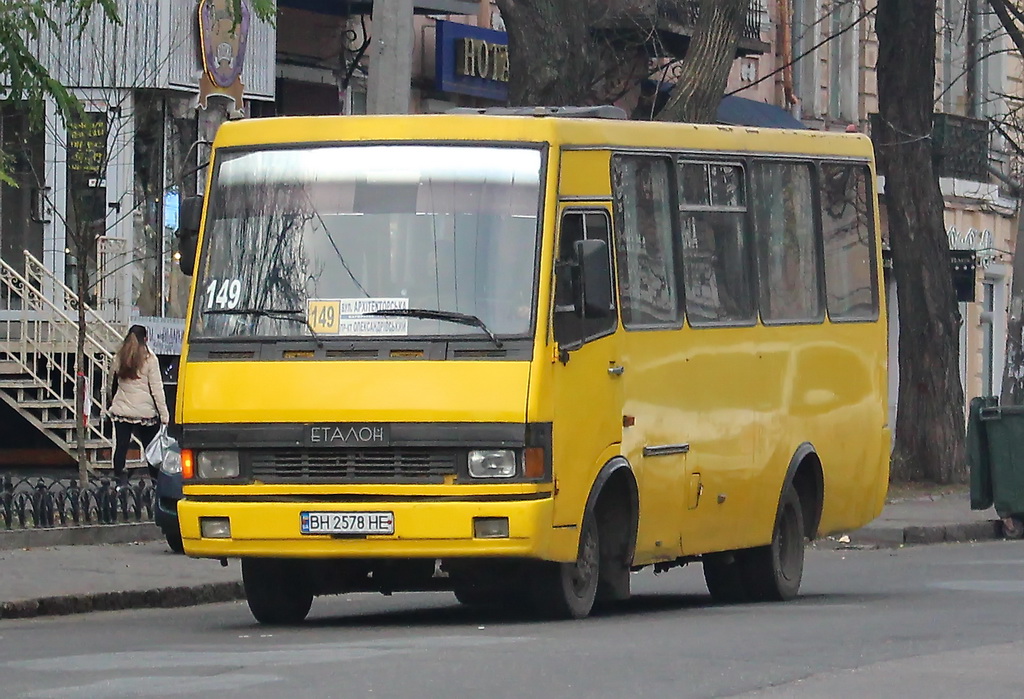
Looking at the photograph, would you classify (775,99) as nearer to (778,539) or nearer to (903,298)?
(903,298)

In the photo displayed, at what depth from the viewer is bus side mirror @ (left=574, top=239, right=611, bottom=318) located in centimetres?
1319

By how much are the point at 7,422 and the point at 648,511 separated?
51.3ft

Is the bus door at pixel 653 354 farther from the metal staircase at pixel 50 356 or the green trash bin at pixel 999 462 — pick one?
the metal staircase at pixel 50 356

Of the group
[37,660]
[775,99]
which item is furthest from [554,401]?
[775,99]

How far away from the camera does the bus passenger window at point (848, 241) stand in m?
16.8

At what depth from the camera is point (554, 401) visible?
42.8 ft

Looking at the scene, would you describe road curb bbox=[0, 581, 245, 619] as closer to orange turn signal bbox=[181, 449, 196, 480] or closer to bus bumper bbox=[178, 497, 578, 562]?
orange turn signal bbox=[181, 449, 196, 480]

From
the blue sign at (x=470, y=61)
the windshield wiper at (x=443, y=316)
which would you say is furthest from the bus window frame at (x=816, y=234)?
the blue sign at (x=470, y=61)

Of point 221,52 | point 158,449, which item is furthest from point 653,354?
point 221,52

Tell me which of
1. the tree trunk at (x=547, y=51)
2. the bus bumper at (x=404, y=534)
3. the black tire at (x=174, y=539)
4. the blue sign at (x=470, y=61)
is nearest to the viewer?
the bus bumper at (x=404, y=534)

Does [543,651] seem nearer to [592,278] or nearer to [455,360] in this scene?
[455,360]

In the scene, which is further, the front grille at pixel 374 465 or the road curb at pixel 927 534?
the road curb at pixel 927 534

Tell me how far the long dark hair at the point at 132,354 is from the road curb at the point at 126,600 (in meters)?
7.12

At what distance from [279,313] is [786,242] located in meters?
4.23
